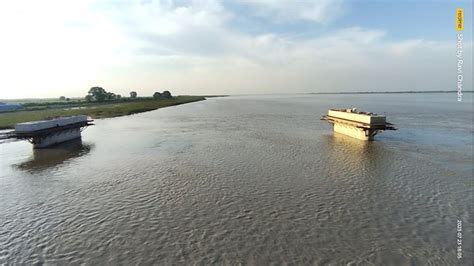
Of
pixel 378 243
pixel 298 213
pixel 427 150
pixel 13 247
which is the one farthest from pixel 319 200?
pixel 427 150

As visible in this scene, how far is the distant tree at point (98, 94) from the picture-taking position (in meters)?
151

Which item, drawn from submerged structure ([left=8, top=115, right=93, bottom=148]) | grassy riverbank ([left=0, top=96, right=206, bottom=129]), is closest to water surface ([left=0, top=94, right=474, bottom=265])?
submerged structure ([left=8, top=115, right=93, bottom=148])

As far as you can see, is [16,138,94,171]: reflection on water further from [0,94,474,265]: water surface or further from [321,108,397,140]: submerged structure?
[321,108,397,140]: submerged structure

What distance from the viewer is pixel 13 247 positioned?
10.5m

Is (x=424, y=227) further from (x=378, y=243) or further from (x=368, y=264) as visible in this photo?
(x=368, y=264)

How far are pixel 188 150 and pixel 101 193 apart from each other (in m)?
13.6

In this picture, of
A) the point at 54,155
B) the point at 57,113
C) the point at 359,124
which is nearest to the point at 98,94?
the point at 57,113

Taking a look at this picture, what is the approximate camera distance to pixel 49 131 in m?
29.8

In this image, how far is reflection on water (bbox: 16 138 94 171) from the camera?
76.2 feet

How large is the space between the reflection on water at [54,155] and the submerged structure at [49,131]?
0.83 m

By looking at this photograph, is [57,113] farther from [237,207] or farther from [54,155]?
[237,207]

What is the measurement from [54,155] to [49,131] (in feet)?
14.2

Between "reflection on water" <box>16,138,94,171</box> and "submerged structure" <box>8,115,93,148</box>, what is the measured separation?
32.5 inches

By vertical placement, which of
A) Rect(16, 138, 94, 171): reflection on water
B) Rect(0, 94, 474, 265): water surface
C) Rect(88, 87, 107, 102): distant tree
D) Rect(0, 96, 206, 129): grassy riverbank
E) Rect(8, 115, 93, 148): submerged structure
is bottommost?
Rect(0, 94, 474, 265): water surface
